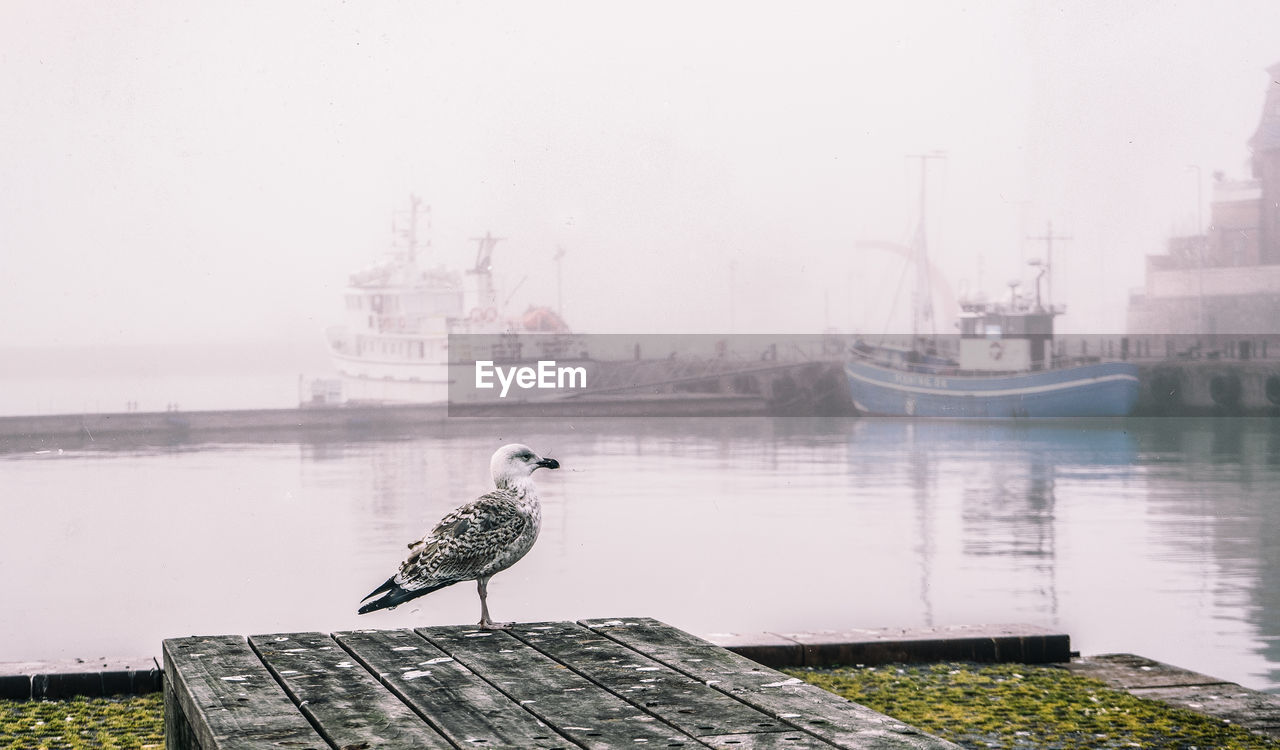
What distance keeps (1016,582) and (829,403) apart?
108ft

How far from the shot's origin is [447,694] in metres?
1.97

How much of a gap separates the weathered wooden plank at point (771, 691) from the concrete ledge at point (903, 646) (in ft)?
5.99

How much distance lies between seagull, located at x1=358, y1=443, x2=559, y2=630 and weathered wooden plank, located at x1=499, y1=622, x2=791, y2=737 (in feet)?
1.70

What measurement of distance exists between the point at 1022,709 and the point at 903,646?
2.28ft

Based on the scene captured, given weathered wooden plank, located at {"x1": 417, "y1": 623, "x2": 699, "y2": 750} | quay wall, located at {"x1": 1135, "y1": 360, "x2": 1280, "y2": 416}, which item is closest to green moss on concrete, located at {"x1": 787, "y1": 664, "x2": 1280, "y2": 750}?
weathered wooden plank, located at {"x1": 417, "y1": 623, "x2": 699, "y2": 750}

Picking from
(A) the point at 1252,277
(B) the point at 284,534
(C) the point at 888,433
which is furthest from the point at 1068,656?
(A) the point at 1252,277

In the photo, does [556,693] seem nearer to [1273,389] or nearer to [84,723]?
[84,723]

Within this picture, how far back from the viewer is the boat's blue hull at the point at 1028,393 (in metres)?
31.6

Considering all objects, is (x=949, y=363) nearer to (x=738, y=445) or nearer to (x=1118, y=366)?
(x=1118, y=366)

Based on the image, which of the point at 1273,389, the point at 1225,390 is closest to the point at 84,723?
the point at 1225,390

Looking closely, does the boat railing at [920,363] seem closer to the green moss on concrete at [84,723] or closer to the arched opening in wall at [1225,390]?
the arched opening in wall at [1225,390]

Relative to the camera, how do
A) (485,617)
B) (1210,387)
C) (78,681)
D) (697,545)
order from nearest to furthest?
(485,617)
(78,681)
(697,545)
(1210,387)

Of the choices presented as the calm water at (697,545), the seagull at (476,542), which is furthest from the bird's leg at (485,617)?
the calm water at (697,545)

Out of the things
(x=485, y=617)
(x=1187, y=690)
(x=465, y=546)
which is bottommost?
(x=1187, y=690)
